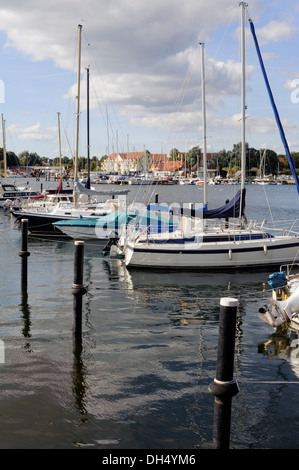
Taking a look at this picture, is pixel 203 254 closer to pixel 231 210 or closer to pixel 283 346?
pixel 231 210

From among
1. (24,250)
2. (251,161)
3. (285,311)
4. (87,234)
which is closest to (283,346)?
(285,311)

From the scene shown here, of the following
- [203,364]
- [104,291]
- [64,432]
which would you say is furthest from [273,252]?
[64,432]

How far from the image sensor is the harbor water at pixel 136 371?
25.4 feet

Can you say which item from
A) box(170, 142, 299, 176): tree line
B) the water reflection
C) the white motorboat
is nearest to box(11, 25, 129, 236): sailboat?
the white motorboat

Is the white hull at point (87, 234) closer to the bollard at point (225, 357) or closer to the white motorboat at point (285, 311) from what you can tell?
the white motorboat at point (285, 311)

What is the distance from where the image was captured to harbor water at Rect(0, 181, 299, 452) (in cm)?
773

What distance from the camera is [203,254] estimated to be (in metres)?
20.9

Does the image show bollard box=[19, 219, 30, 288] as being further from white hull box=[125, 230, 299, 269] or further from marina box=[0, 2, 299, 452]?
white hull box=[125, 230, 299, 269]

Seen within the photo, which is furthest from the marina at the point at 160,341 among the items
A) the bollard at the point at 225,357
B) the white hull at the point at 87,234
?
the white hull at the point at 87,234

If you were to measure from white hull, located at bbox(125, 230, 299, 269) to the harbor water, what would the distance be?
2880 millimetres

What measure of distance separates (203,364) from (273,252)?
11.9 meters

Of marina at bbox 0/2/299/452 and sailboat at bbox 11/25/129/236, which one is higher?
sailboat at bbox 11/25/129/236

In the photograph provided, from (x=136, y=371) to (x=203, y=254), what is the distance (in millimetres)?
11270
